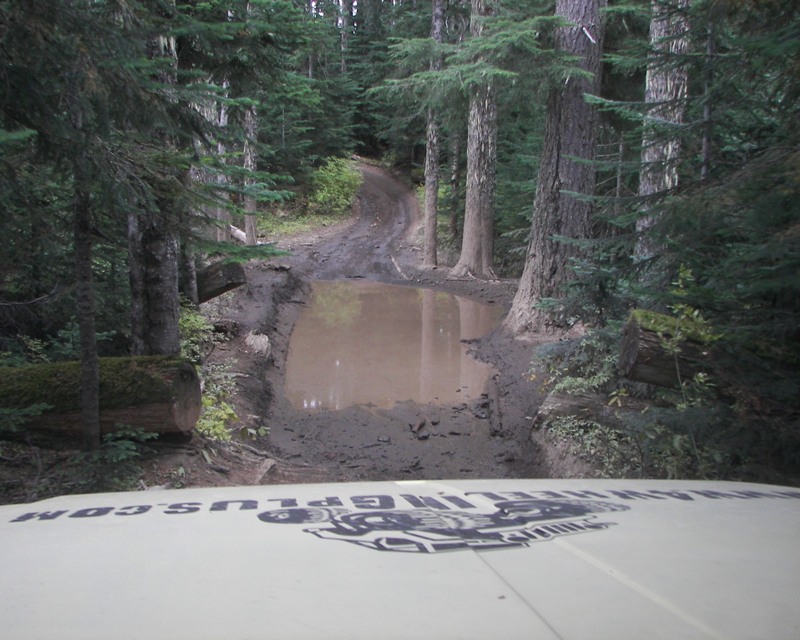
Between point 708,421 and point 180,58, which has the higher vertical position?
point 180,58

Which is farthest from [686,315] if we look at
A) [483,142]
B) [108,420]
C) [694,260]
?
[483,142]

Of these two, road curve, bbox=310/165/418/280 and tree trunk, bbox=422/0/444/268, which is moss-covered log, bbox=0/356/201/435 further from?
tree trunk, bbox=422/0/444/268

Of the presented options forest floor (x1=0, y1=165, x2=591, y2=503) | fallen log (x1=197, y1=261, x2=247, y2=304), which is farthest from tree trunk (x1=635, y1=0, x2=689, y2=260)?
fallen log (x1=197, y1=261, x2=247, y2=304)

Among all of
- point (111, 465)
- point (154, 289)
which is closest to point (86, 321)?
point (111, 465)

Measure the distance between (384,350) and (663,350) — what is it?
355 inches

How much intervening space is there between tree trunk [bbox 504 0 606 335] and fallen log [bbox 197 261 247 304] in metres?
5.79

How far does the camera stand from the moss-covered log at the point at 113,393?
245 inches

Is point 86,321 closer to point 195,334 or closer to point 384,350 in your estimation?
point 195,334

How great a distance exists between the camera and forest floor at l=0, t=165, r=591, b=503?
21.5ft

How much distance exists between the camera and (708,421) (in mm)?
5664

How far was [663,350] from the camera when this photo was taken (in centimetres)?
601

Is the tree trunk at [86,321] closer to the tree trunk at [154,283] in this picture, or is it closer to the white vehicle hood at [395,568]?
the tree trunk at [154,283]

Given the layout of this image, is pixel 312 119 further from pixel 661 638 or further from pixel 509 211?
pixel 661 638

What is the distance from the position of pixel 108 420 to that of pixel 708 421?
5.55 metres
